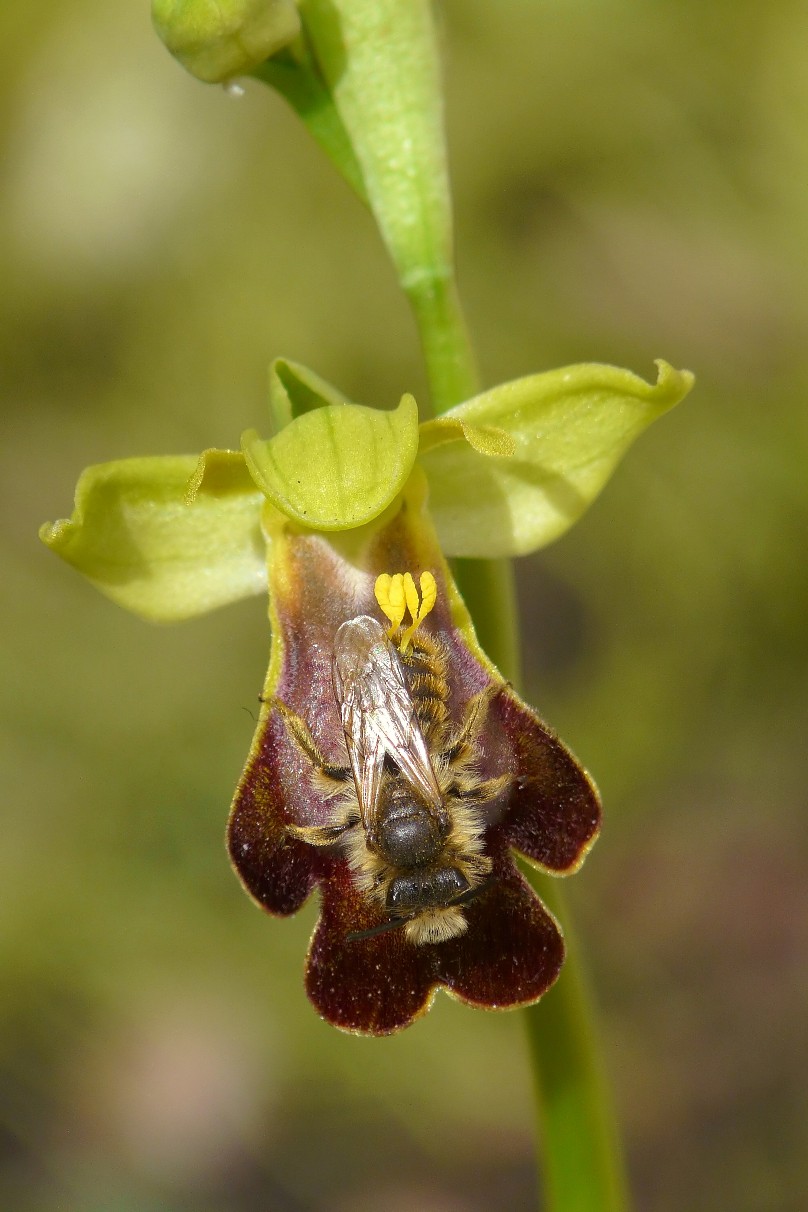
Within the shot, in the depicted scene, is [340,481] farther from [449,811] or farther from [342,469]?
[449,811]

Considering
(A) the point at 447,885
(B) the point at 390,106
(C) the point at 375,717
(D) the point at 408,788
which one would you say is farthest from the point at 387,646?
(B) the point at 390,106

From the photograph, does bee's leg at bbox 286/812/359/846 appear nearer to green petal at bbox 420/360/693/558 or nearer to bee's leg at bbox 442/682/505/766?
bee's leg at bbox 442/682/505/766

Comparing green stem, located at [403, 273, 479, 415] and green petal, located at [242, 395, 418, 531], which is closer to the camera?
green petal, located at [242, 395, 418, 531]

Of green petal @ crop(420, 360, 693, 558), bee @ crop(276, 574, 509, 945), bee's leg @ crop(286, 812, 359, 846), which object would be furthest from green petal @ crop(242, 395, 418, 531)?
bee's leg @ crop(286, 812, 359, 846)

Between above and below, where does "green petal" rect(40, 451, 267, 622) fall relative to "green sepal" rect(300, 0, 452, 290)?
below

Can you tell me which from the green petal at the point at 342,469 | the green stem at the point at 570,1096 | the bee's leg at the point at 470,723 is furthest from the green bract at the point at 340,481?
the green stem at the point at 570,1096

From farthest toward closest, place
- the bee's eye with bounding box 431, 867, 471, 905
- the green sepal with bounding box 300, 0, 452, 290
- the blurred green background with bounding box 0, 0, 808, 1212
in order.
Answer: the blurred green background with bounding box 0, 0, 808, 1212
the green sepal with bounding box 300, 0, 452, 290
the bee's eye with bounding box 431, 867, 471, 905

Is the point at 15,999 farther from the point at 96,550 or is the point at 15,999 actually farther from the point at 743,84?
the point at 743,84

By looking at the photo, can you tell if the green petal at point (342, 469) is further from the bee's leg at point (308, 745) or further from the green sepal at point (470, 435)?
the bee's leg at point (308, 745)
